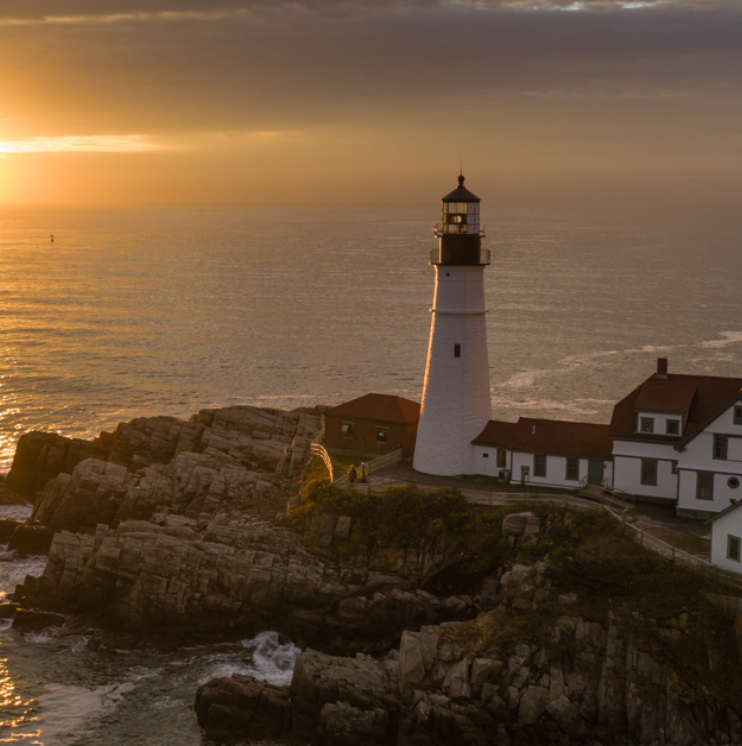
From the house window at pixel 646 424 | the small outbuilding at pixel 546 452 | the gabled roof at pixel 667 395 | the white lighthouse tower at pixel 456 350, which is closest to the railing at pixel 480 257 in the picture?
the white lighthouse tower at pixel 456 350

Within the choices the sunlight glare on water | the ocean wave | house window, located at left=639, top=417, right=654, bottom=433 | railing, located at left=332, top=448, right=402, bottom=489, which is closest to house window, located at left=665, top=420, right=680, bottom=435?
house window, located at left=639, top=417, right=654, bottom=433

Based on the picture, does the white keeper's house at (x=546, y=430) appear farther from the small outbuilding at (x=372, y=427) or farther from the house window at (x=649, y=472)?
the small outbuilding at (x=372, y=427)

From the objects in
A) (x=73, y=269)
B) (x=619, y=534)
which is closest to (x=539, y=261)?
(x=73, y=269)

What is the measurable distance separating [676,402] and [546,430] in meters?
5.39

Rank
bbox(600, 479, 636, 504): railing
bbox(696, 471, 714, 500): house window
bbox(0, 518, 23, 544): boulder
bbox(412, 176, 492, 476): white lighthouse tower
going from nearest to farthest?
bbox(696, 471, 714, 500): house window → bbox(600, 479, 636, 504): railing → bbox(412, 176, 492, 476): white lighthouse tower → bbox(0, 518, 23, 544): boulder

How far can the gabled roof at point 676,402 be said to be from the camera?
34125 millimetres

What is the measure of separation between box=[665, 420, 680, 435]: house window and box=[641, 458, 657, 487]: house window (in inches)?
49.5

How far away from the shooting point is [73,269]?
15362 cm

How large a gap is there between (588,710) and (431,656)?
14.8ft

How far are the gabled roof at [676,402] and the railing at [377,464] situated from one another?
31.8ft

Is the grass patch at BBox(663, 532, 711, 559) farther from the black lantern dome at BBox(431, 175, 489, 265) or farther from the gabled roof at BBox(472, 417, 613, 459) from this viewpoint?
the black lantern dome at BBox(431, 175, 489, 265)

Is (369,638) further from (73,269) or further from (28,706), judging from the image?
(73,269)

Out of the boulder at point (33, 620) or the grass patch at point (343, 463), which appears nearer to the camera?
the boulder at point (33, 620)

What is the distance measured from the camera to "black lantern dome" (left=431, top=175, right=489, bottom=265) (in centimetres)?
3681
